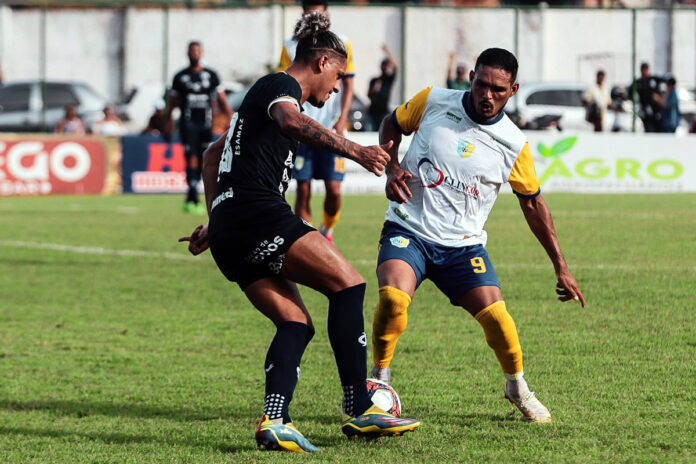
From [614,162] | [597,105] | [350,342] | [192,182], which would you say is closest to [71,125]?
[192,182]

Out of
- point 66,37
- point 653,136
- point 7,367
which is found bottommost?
point 7,367

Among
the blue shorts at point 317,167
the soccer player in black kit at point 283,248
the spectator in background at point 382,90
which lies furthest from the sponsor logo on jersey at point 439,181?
the spectator in background at point 382,90

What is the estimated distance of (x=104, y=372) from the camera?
682 centimetres

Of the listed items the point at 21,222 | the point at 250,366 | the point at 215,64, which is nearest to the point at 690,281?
the point at 250,366

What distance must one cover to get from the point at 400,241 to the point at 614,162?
670 inches

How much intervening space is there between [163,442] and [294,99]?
1.57 metres

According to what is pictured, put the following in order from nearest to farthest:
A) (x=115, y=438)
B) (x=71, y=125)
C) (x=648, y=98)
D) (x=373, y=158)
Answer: (x=373, y=158)
(x=115, y=438)
(x=648, y=98)
(x=71, y=125)

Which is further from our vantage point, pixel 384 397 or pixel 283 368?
pixel 384 397

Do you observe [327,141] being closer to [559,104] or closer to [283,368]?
[283,368]

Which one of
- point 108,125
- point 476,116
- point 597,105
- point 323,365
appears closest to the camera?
point 476,116

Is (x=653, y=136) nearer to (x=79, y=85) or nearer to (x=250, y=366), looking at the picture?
(x=79, y=85)

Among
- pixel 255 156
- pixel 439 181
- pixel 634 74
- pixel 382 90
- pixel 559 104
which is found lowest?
pixel 439 181

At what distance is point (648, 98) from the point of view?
2503 cm

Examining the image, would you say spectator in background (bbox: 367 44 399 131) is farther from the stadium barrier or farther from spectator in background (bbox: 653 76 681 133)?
spectator in background (bbox: 653 76 681 133)
